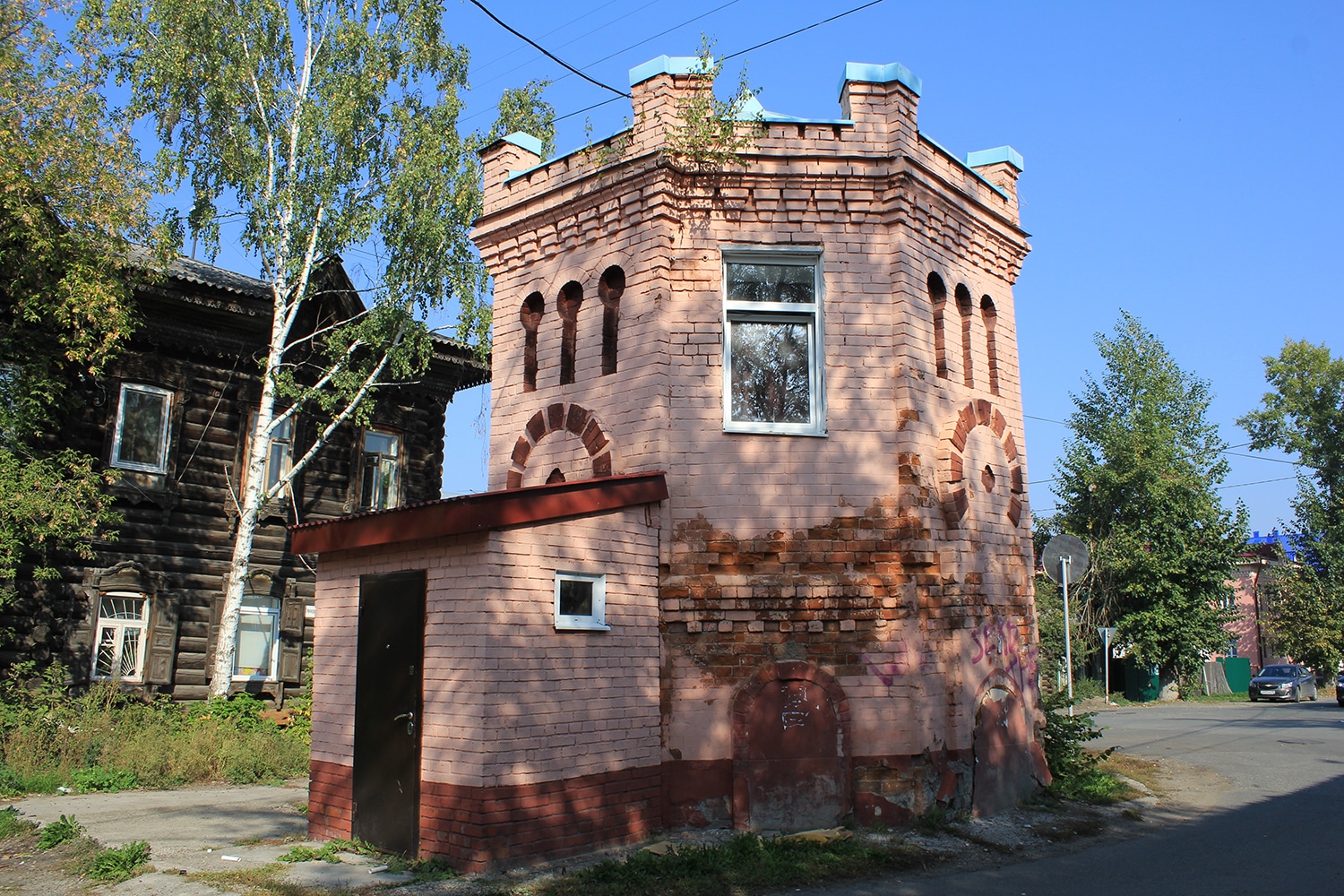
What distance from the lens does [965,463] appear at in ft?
33.0

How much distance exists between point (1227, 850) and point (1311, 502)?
43707mm

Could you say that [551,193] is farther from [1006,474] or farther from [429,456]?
[429,456]

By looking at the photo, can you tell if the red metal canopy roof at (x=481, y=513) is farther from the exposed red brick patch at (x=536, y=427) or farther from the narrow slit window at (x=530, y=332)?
the narrow slit window at (x=530, y=332)

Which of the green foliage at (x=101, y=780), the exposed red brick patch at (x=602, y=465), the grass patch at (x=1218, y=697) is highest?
the exposed red brick patch at (x=602, y=465)

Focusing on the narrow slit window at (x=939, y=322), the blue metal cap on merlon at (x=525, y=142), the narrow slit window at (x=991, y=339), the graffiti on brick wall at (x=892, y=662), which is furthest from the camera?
the blue metal cap on merlon at (x=525, y=142)

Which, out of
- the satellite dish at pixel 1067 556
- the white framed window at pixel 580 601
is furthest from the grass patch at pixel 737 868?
the satellite dish at pixel 1067 556

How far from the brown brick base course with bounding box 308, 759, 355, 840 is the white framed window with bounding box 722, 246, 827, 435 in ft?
16.2

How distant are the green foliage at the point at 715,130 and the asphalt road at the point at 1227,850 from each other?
22.1 ft

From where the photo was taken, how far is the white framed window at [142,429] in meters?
16.1

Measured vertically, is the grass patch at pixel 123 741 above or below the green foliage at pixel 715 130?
below

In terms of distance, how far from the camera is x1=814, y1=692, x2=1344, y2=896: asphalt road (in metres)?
6.88

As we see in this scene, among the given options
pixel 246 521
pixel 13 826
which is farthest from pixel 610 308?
pixel 246 521

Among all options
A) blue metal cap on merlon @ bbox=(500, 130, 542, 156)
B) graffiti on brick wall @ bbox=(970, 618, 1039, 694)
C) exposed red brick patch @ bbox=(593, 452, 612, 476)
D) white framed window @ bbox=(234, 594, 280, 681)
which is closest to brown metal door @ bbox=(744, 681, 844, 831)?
graffiti on brick wall @ bbox=(970, 618, 1039, 694)

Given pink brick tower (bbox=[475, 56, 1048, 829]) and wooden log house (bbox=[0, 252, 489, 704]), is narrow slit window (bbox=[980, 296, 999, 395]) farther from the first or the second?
wooden log house (bbox=[0, 252, 489, 704])
